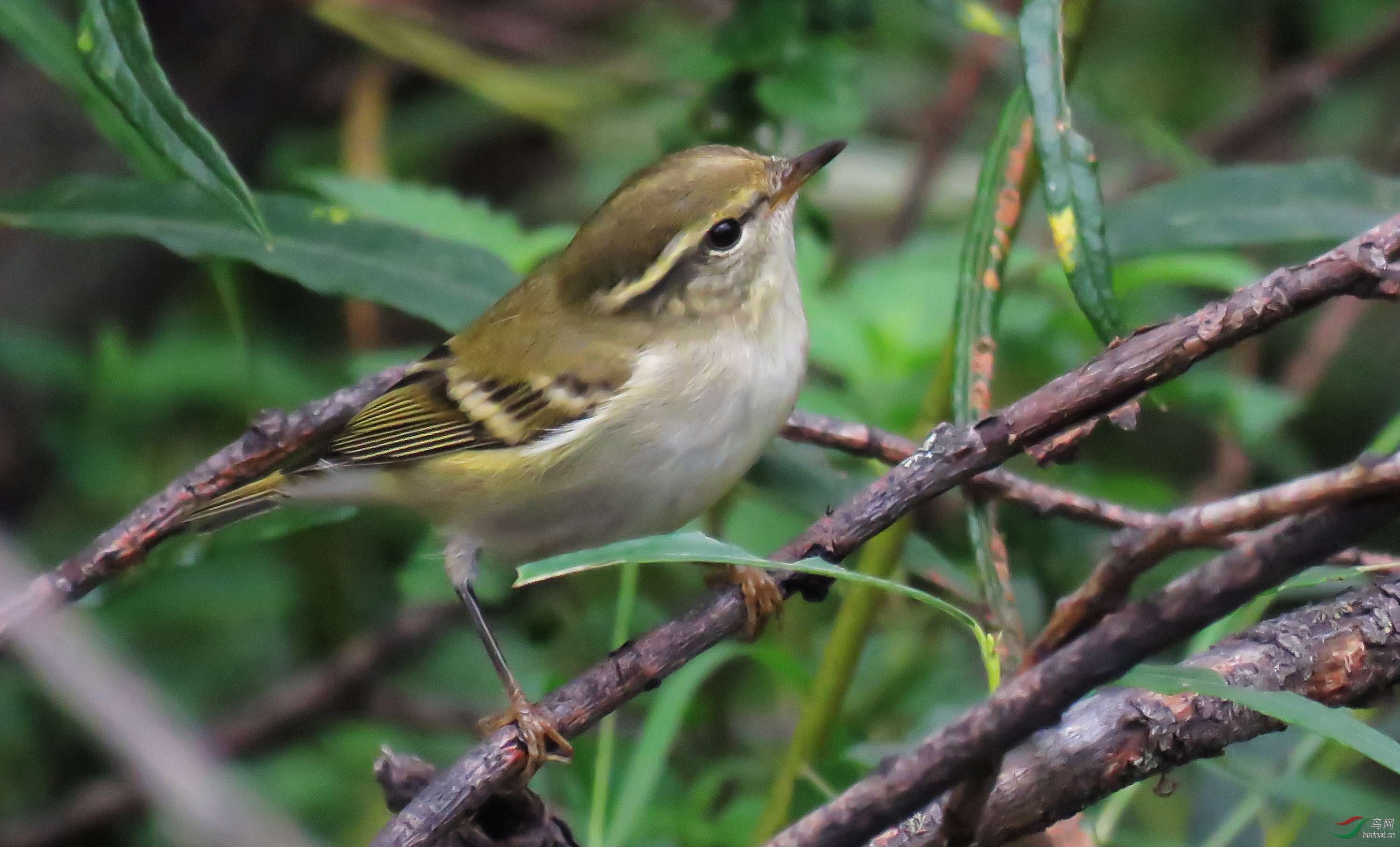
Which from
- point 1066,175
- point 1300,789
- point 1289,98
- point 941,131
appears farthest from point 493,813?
point 1289,98

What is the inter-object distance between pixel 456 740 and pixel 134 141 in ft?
6.09

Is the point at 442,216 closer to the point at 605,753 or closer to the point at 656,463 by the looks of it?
the point at 656,463

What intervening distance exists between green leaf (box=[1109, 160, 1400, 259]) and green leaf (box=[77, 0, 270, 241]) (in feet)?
4.55

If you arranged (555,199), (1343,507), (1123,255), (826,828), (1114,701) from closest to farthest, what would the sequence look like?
1. (1343,507)
2. (826,828)
3. (1114,701)
4. (1123,255)
5. (555,199)

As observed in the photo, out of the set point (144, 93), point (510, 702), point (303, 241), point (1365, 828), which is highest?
point (303, 241)

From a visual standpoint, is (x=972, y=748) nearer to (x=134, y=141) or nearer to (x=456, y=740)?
(x=134, y=141)

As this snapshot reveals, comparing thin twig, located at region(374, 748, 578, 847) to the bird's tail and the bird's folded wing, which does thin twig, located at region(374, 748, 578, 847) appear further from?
the bird's tail

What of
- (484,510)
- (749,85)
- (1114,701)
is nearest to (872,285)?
(749,85)

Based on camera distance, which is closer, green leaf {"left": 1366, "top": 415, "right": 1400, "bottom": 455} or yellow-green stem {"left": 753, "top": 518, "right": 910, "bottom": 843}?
green leaf {"left": 1366, "top": 415, "right": 1400, "bottom": 455}

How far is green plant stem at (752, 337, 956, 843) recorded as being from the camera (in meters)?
2.18

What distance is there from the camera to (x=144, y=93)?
5.20ft

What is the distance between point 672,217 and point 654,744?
3.06 feet

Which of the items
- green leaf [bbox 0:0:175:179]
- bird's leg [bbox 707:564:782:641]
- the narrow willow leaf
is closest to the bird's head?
the narrow willow leaf

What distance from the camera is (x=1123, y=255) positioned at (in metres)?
2.23
